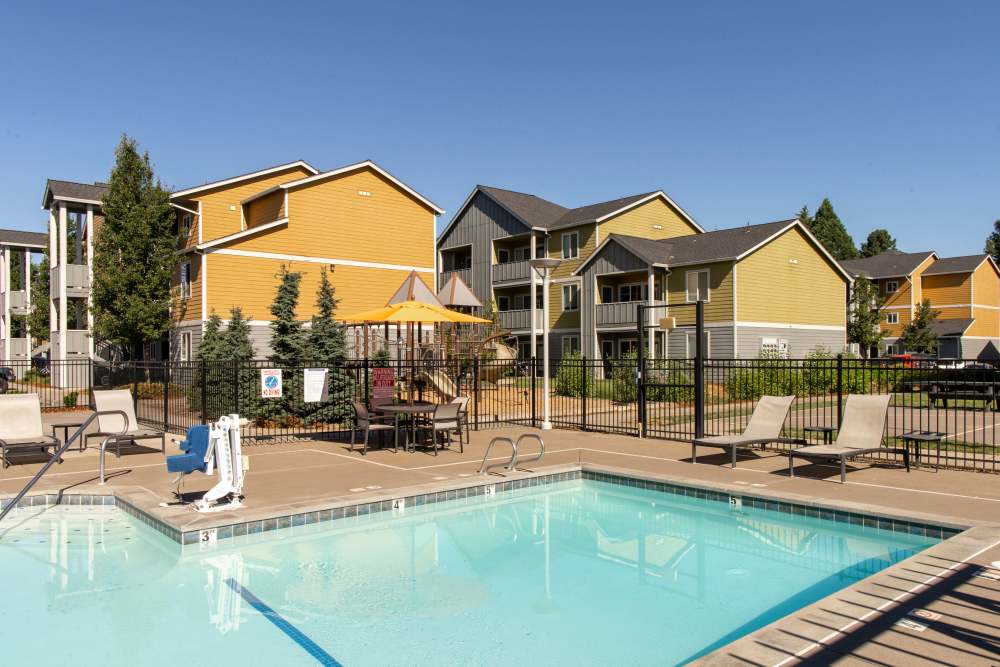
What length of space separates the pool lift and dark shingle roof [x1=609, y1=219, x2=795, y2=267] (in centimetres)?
3081

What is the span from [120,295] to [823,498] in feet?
89.3

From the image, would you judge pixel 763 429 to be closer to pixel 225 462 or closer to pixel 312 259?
pixel 225 462

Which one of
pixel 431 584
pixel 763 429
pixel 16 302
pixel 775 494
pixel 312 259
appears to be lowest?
pixel 431 584

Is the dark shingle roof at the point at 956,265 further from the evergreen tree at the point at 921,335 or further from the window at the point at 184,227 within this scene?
A: the window at the point at 184,227

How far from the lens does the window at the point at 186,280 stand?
29.5 metres

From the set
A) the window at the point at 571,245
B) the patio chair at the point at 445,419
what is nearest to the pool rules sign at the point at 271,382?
the patio chair at the point at 445,419

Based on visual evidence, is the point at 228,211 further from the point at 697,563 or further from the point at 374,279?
the point at 697,563

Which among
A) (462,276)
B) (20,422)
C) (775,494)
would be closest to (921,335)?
(462,276)

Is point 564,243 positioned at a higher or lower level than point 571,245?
higher

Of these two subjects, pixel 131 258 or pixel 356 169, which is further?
pixel 356 169

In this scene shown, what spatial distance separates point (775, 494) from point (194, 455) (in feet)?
23.5

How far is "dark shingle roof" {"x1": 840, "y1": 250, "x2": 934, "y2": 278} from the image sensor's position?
189 ft

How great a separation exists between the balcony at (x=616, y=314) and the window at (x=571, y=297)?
2568 millimetres

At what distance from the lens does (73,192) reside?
31.9 m
